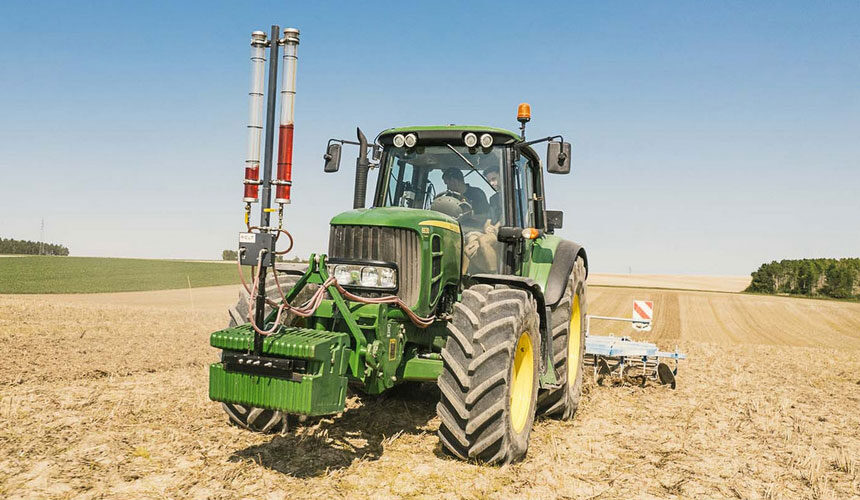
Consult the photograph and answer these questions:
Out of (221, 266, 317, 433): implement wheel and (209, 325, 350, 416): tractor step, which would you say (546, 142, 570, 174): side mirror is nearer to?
(221, 266, 317, 433): implement wheel

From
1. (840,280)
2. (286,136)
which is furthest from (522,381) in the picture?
(840,280)

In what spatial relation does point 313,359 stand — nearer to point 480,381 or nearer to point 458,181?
point 480,381

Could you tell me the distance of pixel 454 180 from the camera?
6266mm

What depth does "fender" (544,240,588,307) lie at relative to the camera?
656 centimetres

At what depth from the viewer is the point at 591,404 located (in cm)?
756

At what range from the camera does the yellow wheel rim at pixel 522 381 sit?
5305 mm

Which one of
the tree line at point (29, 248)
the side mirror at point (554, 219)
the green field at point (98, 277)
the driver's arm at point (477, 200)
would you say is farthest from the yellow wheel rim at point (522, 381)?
the tree line at point (29, 248)

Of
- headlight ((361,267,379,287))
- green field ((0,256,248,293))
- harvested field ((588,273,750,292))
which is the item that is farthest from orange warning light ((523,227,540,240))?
harvested field ((588,273,750,292))

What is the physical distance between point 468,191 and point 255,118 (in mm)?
2412

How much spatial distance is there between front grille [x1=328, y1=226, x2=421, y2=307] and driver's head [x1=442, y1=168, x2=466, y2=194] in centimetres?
128

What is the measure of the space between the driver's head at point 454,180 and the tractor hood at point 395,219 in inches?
28.6

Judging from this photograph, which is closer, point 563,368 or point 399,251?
point 399,251

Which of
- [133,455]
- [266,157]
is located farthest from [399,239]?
[133,455]

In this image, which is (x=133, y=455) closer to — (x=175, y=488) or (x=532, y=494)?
(x=175, y=488)
